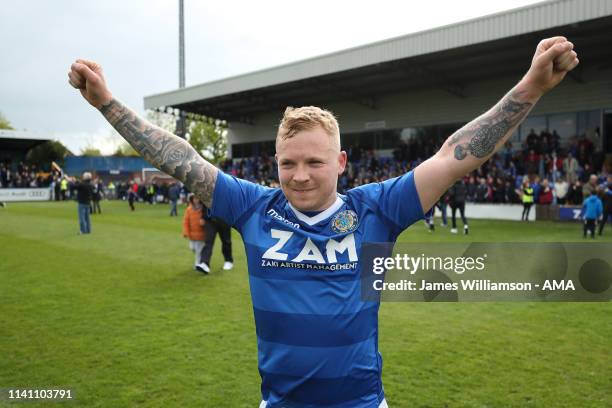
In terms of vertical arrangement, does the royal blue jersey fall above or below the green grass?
Result: above

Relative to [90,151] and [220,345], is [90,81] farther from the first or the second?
[90,151]

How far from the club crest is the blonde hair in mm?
290

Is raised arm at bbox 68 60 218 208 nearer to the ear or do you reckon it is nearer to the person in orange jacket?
the ear

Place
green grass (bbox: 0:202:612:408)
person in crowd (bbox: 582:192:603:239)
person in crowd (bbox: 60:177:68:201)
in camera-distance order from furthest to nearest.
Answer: person in crowd (bbox: 60:177:68:201) < person in crowd (bbox: 582:192:603:239) < green grass (bbox: 0:202:612:408)

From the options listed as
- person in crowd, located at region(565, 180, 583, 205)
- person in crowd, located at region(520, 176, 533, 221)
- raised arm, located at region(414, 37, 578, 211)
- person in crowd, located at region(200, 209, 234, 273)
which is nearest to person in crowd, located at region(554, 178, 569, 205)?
person in crowd, located at region(565, 180, 583, 205)

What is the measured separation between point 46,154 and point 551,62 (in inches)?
2522

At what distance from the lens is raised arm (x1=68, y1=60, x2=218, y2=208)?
2.21 metres

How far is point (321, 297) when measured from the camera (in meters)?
1.94

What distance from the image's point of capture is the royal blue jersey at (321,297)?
76.1 inches

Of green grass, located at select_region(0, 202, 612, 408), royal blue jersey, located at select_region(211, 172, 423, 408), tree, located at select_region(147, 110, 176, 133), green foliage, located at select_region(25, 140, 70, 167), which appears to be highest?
tree, located at select_region(147, 110, 176, 133)

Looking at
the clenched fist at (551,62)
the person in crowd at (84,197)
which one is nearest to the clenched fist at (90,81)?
the clenched fist at (551,62)

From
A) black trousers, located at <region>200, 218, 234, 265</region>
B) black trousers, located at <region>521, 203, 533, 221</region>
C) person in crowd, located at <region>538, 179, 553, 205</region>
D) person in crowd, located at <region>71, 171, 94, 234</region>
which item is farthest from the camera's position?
person in crowd, located at <region>538, 179, 553, 205</region>

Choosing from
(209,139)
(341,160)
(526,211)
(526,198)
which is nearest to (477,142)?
(341,160)

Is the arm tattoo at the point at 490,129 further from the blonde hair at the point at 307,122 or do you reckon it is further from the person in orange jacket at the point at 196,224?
the person in orange jacket at the point at 196,224
